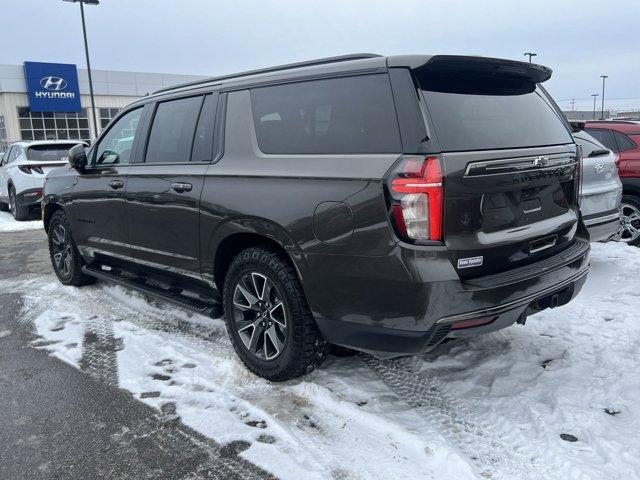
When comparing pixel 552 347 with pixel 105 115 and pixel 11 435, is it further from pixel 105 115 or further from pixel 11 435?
pixel 105 115

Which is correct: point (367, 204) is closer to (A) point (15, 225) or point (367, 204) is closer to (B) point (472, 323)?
(B) point (472, 323)

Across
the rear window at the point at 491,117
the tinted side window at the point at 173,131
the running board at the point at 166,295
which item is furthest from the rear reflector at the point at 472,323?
the tinted side window at the point at 173,131

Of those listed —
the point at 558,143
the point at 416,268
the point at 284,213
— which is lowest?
the point at 416,268

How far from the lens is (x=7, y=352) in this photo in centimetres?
425

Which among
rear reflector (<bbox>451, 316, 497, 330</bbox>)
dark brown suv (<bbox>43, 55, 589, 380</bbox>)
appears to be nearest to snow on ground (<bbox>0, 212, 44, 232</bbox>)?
dark brown suv (<bbox>43, 55, 589, 380</bbox>)

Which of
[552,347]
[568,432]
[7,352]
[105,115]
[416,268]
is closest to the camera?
[416,268]

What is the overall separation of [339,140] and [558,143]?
1.44 meters

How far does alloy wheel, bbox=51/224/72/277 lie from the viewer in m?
5.82

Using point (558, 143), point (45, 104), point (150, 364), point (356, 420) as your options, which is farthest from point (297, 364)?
point (45, 104)

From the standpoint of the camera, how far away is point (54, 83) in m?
31.6

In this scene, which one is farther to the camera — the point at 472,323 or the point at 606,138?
the point at 606,138

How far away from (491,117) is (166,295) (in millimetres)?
2772

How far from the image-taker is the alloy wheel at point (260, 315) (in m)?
3.38

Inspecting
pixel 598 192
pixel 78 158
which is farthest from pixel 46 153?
pixel 598 192
